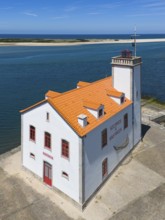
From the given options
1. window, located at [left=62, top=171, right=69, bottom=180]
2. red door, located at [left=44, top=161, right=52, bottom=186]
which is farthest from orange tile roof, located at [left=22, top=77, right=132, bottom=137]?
red door, located at [left=44, top=161, right=52, bottom=186]

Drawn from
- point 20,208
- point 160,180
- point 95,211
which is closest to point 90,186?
point 95,211

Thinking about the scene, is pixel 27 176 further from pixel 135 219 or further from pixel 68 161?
pixel 135 219

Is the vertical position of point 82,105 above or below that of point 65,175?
above

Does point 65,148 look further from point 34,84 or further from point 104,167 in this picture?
point 34,84

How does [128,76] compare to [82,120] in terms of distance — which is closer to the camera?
[82,120]

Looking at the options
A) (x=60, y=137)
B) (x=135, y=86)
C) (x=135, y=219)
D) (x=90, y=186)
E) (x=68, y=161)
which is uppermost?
(x=135, y=86)

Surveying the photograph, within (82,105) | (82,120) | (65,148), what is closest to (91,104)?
(82,105)

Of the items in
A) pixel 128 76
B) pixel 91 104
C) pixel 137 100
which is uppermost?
pixel 128 76

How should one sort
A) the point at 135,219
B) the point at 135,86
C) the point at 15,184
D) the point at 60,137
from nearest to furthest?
the point at 135,219 → the point at 60,137 → the point at 15,184 → the point at 135,86
